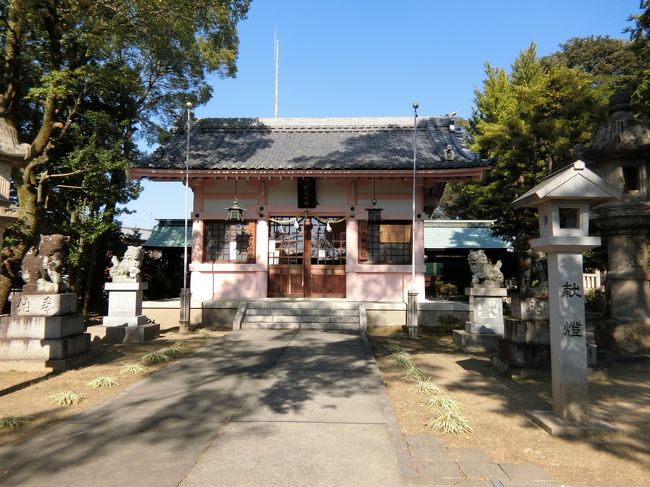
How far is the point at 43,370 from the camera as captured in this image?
7.28 metres

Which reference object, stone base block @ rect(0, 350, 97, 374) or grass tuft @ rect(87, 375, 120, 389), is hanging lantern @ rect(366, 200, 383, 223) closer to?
grass tuft @ rect(87, 375, 120, 389)

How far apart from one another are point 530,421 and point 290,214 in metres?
9.80

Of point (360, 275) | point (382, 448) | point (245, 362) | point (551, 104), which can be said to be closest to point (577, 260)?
point (382, 448)

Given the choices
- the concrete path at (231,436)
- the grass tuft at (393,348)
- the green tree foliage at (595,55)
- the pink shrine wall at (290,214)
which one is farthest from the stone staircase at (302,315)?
the green tree foliage at (595,55)

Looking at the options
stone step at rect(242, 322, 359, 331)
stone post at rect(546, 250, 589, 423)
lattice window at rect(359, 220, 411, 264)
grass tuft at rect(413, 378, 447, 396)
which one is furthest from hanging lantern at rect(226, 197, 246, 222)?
stone post at rect(546, 250, 589, 423)

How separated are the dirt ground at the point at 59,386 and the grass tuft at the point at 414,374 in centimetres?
453

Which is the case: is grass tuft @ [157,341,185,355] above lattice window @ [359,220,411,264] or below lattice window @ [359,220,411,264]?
below

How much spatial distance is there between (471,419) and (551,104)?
15203mm

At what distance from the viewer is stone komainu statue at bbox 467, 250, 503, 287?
9.76 metres

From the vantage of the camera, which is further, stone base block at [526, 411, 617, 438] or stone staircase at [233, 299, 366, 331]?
stone staircase at [233, 299, 366, 331]

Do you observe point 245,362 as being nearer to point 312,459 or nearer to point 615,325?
point 312,459

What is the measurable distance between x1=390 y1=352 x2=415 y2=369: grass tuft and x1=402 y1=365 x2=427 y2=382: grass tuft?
382 mm

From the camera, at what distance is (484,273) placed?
32.3 ft

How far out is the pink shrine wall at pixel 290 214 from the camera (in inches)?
512
